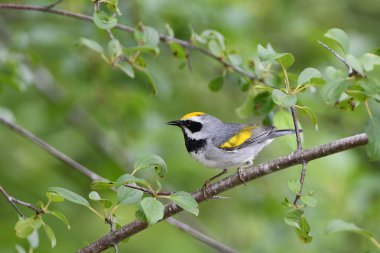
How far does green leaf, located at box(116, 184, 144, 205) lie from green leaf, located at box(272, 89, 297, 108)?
0.77 m

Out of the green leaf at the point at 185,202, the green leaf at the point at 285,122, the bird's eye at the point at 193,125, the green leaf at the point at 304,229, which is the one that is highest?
the bird's eye at the point at 193,125

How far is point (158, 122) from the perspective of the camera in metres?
6.48

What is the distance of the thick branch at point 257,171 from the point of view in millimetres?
2789

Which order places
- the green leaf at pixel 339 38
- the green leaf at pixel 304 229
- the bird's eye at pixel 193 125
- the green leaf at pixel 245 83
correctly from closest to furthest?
1. the green leaf at pixel 339 38
2. the green leaf at pixel 304 229
3. the green leaf at pixel 245 83
4. the bird's eye at pixel 193 125

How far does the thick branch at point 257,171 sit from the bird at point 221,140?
4.83 ft

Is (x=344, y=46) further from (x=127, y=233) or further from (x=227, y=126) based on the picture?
(x=227, y=126)

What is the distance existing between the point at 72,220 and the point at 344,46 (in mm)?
5360

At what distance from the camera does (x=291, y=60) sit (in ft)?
9.91

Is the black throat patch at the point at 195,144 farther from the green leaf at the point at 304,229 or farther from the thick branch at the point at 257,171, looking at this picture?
the green leaf at the point at 304,229

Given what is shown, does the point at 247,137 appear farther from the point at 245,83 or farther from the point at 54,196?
the point at 54,196

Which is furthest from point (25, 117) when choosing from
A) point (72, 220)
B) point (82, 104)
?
point (72, 220)

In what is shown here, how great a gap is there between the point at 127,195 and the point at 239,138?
205 cm

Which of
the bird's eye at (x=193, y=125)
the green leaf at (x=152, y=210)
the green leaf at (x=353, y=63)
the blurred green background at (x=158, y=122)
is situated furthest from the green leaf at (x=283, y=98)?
the blurred green background at (x=158, y=122)

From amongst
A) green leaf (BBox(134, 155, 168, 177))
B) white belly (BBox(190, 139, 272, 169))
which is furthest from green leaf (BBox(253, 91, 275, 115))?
green leaf (BBox(134, 155, 168, 177))
